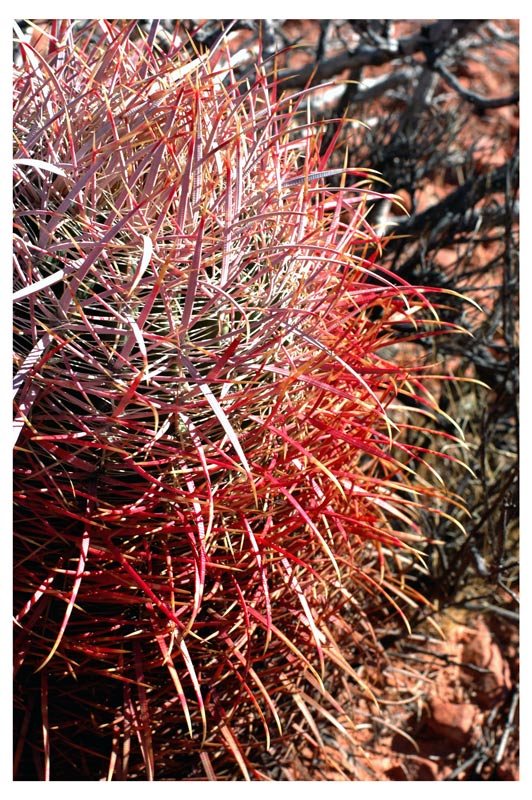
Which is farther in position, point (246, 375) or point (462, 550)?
point (462, 550)

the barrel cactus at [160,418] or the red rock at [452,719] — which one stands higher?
the barrel cactus at [160,418]

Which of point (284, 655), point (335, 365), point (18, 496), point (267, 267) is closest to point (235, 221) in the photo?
point (267, 267)

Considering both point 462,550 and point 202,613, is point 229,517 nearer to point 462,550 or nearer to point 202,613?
point 202,613

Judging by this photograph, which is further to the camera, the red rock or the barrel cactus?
the red rock

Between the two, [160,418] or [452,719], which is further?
[452,719]

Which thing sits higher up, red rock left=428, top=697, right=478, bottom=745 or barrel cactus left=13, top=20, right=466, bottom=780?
barrel cactus left=13, top=20, right=466, bottom=780

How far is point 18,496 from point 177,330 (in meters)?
0.18

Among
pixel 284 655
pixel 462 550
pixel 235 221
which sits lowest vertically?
pixel 462 550

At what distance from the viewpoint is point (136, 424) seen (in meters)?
0.58

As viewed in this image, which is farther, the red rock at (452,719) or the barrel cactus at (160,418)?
the red rock at (452,719)

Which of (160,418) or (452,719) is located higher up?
(160,418)
